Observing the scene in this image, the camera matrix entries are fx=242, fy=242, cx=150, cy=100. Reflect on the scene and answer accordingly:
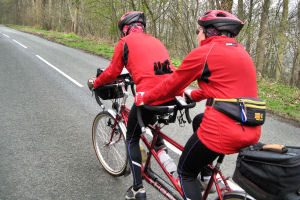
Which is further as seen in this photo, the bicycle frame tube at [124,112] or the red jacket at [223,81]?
the bicycle frame tube at [124,112]

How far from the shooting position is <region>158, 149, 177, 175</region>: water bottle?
2.65 meters

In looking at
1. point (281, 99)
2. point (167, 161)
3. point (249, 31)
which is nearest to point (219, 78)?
point (167, 161)

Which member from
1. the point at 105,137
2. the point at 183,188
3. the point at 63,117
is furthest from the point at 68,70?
the point at 183,188

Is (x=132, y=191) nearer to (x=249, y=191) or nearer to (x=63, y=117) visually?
(x=249, y=191)

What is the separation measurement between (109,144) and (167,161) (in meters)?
1.20

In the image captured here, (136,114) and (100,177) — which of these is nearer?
(136,114)

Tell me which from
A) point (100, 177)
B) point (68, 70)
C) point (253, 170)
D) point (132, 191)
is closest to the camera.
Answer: point (253, 170)

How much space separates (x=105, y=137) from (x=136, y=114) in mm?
1203

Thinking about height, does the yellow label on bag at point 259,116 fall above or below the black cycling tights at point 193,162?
above

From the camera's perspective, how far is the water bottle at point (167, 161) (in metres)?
2.65

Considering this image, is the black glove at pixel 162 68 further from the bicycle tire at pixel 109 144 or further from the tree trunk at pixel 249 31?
the tree trunk at pixel 249 31

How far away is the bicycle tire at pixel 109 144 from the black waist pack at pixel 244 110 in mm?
1734

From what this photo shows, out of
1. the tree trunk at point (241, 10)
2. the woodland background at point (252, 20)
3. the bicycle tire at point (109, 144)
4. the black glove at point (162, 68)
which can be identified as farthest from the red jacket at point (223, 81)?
the tree trunk at point (241, 10)

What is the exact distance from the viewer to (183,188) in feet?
7.23
